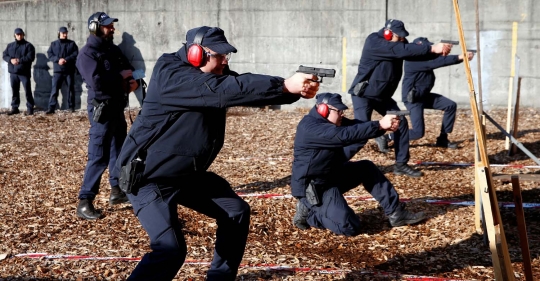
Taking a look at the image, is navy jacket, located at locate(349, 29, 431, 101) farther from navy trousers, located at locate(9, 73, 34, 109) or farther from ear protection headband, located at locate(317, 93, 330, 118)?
navy trousers, located at locate(9, 73, 34, 109)

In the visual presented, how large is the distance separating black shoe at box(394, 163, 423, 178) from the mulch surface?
0.12 metres

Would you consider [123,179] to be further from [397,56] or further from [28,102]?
[28,102]

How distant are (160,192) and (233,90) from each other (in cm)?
89

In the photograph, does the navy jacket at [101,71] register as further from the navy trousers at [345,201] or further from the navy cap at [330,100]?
the navy trousers at [345,201]

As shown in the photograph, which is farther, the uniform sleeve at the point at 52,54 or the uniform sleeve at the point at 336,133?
the uniform sleeve at the point at 52,54

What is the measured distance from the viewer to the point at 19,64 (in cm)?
1677

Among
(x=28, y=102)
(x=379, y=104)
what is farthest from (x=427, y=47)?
(x=28, y=102)

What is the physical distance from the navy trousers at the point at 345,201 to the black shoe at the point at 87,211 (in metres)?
2.17

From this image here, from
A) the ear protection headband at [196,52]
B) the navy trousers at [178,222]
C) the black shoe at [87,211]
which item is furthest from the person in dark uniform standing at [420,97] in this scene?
the ear protection headband at [196,52]

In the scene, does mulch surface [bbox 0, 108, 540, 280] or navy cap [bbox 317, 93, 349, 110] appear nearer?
mulch surface [bbox 0, 108, 540, 280]

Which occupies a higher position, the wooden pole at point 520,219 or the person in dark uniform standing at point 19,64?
the person in dark uniform standing at point 19,64

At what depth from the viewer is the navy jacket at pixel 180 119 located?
4.34 meters

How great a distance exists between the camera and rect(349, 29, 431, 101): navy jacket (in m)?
9.90

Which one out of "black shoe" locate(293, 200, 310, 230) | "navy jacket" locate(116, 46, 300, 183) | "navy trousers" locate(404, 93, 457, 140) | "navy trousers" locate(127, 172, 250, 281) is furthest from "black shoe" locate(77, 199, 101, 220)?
"navy trousers" locate(404, 93, 457, 140)
